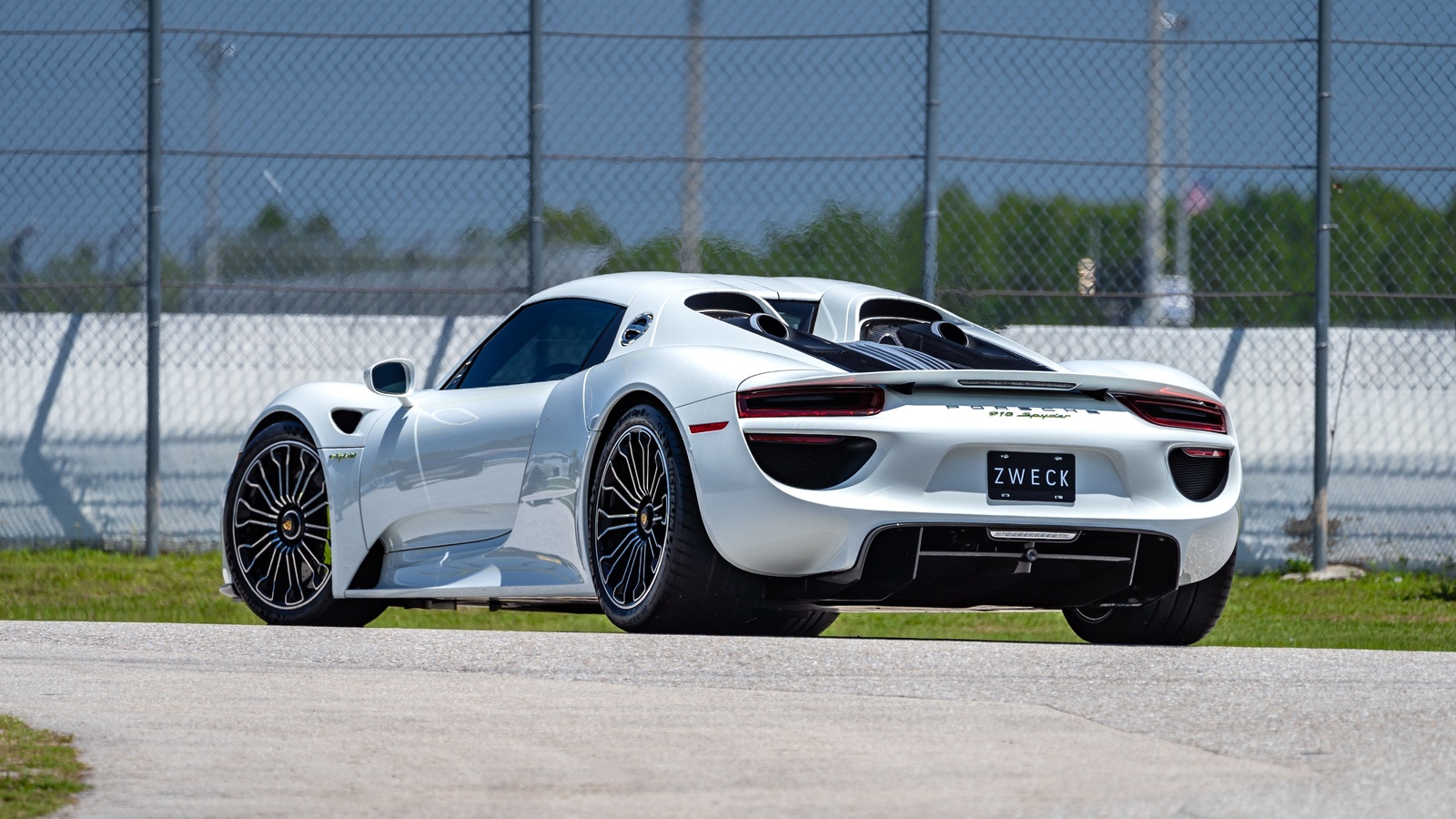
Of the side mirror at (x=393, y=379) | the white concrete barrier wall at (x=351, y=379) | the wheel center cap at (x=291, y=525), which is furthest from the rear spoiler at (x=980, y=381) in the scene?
the white concrete barrier wall at (x=351, y=379)

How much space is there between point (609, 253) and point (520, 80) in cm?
116

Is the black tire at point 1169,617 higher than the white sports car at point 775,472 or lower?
lower

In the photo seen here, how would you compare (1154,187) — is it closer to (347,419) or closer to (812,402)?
(347,419)

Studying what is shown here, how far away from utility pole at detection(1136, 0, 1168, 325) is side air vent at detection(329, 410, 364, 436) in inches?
227

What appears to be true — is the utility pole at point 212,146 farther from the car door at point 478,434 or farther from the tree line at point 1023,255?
the car door at point 478,434

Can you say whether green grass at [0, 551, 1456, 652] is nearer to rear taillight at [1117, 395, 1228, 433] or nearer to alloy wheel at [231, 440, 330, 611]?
alloy wheel at [231, 440, 330, 611]

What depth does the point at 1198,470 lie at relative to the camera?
6266 mm

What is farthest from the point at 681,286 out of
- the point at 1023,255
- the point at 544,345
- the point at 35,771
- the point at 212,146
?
the point at 212,146

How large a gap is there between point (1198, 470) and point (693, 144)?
20.1 feet

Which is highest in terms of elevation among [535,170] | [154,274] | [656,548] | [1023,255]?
[535,170]

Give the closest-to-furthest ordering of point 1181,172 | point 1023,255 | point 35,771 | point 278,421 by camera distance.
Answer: point 35,771 < point 278,421 < point 1181,172 < point 1023,255

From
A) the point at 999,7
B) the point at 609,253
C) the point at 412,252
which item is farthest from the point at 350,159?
the point at 999,7

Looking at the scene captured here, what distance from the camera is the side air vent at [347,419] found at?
7605 mm

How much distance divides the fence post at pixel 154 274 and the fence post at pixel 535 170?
2233mm
